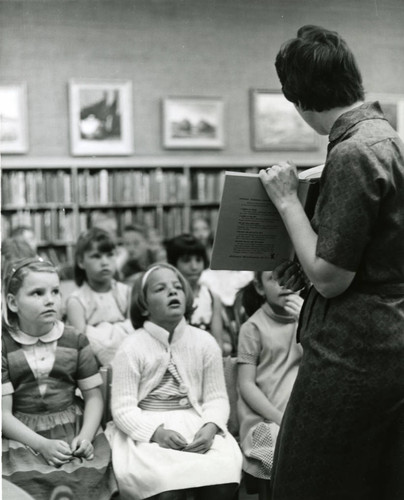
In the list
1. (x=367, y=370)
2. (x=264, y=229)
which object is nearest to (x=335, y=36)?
(x=264, y=229)

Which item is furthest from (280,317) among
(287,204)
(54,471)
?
(287,204)

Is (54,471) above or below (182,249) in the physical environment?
below

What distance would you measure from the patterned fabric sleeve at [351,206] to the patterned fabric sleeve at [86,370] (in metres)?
1.20

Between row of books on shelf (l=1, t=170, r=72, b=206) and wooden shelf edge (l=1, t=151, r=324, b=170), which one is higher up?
wooden shelf edge (l=1, t=151, r=324, b=170)

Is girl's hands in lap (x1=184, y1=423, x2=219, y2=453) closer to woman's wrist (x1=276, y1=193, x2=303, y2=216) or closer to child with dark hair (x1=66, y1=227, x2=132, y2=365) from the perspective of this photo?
woman's wrist (x1=276, y1=193, x2=303, y2=216)

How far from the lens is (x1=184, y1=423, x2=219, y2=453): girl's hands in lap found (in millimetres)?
2102

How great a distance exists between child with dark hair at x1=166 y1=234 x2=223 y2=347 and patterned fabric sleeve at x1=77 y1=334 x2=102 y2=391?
1041 mm

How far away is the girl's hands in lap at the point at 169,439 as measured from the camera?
210cm

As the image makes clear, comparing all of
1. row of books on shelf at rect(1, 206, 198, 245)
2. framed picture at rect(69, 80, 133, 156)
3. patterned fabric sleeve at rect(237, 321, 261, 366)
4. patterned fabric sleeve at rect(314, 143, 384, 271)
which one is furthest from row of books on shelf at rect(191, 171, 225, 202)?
patterned fabric sleeve at rect(314, 143, 384, 271)

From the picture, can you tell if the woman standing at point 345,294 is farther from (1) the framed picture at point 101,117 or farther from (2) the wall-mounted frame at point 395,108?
(2) the wall-mounted frame at point 395,108

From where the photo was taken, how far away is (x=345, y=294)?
1.40m

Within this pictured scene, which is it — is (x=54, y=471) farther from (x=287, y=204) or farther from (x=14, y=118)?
(x=14, y=118)

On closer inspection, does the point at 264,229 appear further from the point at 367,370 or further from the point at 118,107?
the point at 118,107

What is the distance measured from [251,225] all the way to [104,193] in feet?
15.3
